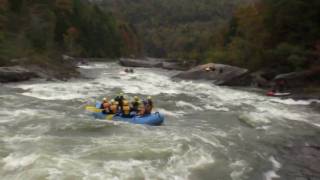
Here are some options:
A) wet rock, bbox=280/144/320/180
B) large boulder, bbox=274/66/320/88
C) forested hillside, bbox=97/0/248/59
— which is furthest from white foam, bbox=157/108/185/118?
forested hillside, bbox=97/0/248/59

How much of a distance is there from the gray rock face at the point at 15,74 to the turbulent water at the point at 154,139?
219 inches

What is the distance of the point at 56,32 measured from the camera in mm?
72688

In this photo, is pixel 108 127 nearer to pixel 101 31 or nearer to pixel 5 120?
pixel 5 120

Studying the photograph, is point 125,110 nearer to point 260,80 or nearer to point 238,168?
point 238,168

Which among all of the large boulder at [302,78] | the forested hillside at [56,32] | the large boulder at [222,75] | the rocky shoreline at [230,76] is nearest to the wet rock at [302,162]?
the rocky shoreline at [230,76]

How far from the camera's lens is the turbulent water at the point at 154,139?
477 inches

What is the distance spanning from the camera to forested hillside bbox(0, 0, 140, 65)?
43.5m

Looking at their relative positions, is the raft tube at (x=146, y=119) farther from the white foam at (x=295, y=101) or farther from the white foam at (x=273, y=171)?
the white foam at (x=295, y=101)

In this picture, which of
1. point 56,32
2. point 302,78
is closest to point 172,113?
point 302,78

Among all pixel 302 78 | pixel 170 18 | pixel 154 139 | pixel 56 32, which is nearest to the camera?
pixel 154 139

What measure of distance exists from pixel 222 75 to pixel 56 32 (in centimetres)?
4048

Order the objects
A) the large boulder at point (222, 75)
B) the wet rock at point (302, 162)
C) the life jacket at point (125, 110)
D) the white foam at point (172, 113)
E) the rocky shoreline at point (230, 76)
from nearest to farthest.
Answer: the wet rock at point (302, 162) < the life jacket at point (125, 110) < the white foam at point (172, 113) < the rocky shoreline at point (230, 76) < the large boulder at point (222, 75)

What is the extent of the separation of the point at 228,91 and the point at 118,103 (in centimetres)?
1383

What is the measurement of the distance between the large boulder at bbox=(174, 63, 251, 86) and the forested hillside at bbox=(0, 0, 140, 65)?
47.8ft
